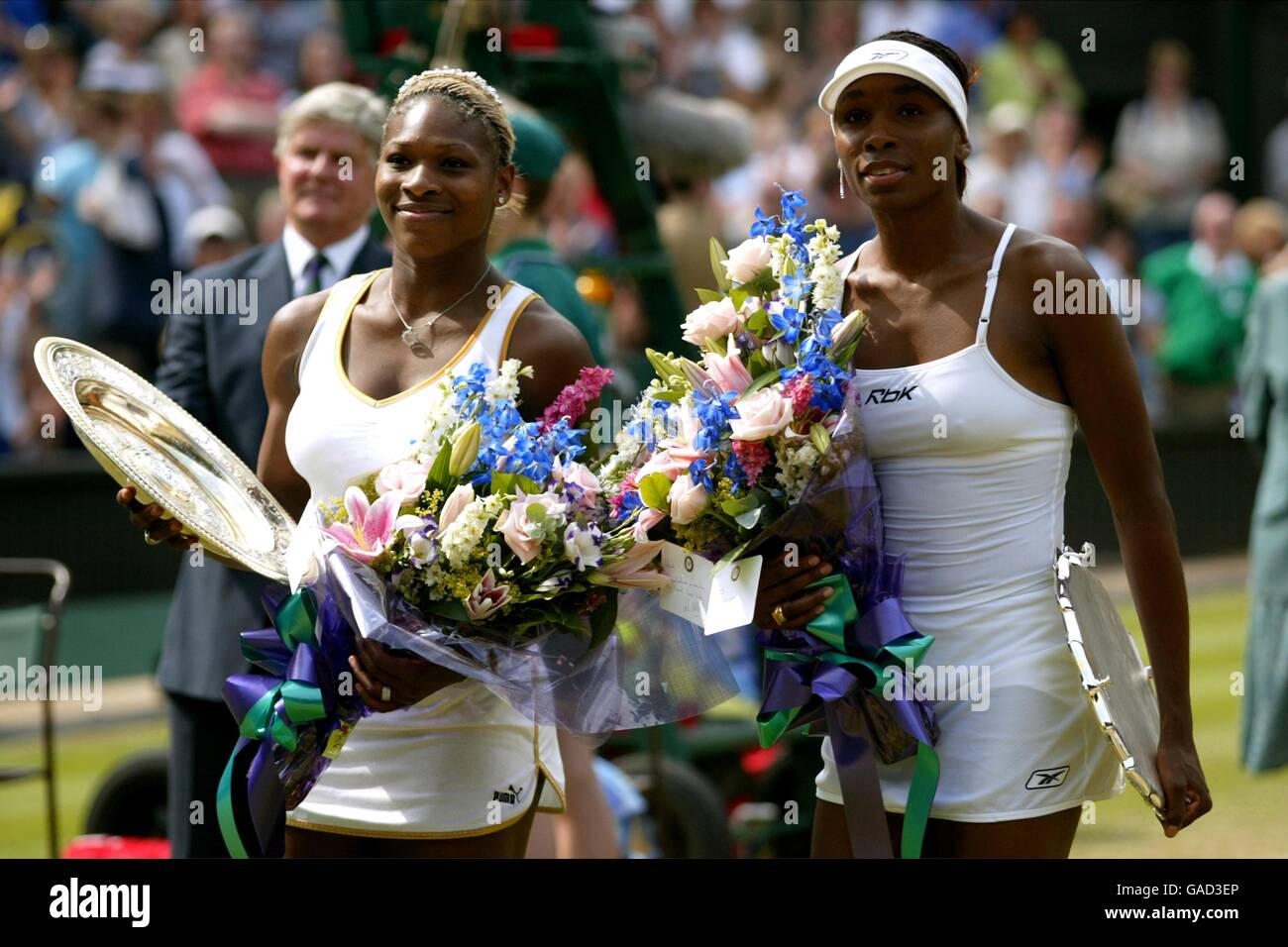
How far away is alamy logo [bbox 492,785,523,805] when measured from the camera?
345 cm

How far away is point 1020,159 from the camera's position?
13742mm

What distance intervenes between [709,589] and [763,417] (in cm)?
31

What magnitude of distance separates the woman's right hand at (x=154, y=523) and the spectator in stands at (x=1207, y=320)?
35.2 feet

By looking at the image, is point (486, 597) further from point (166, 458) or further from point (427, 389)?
point (166, 458)

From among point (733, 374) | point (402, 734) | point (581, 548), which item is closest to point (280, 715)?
point (402, 734)

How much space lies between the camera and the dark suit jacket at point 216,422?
4363 mm

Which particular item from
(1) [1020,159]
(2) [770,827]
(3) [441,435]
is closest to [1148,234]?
(1) [1020,159]

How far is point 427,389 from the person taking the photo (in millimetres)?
3369

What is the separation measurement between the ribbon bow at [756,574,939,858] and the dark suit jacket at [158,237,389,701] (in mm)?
1542

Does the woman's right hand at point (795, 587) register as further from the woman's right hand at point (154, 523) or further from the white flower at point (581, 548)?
the woman's right hand at point (154, 523)

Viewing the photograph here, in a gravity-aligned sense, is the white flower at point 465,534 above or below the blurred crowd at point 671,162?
below
